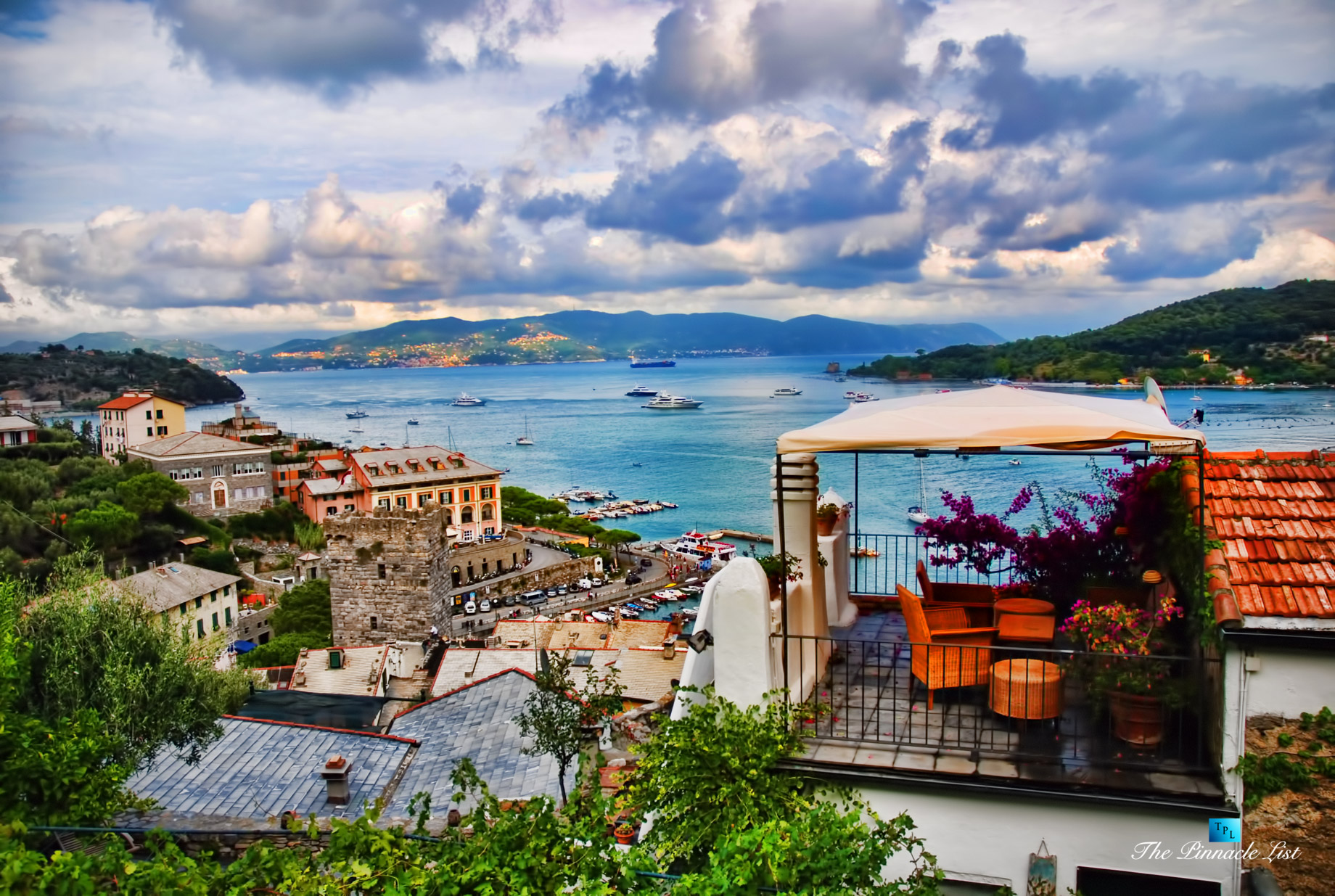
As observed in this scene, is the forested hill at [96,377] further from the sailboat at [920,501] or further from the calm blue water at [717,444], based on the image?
the sailboat at [920,501]

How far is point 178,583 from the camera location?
117 feet

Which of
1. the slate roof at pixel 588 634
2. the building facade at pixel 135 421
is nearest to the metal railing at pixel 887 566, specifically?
the slate roof at pixel 588 634

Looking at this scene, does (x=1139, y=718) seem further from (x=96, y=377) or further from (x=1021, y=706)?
(x=96, y=377)

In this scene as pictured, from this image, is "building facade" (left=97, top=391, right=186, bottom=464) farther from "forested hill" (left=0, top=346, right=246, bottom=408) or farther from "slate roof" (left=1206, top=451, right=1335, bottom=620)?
"slate roof" (left=1206, top=451, right=1335, bottom=620)

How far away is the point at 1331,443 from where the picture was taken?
6.18 meters

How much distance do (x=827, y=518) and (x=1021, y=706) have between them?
8.35 ft

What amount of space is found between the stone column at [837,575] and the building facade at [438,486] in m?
59.3

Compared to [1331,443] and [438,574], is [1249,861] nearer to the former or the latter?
[1331,443]

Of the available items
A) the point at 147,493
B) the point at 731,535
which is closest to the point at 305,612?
the point at 147,493

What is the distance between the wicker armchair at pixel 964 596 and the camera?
22.2ft

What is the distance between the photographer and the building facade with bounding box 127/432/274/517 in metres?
69.2

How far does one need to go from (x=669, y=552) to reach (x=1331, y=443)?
5553 cm

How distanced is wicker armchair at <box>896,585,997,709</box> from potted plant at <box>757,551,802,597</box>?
0.71m

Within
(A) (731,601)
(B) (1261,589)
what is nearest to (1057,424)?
(B) (1261,589)
